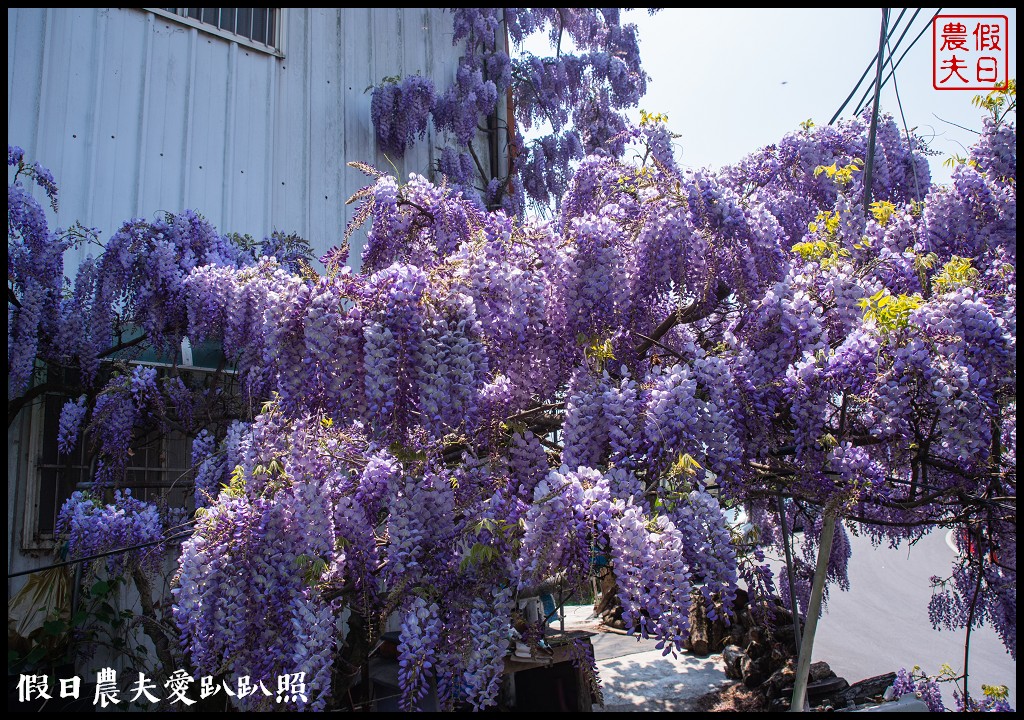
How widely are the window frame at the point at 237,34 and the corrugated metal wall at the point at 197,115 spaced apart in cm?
4

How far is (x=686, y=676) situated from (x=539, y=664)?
272 cm

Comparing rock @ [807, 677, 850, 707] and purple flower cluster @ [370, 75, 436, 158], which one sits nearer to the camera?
rock @ [807, 677, 850, 707]

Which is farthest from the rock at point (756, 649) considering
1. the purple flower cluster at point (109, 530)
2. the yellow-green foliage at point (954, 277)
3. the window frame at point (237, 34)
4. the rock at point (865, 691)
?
the window frame at point (237, 34)

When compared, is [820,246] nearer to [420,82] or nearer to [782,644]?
[782,644]

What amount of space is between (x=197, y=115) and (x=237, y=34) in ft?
3.08

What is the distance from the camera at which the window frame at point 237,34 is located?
611cm

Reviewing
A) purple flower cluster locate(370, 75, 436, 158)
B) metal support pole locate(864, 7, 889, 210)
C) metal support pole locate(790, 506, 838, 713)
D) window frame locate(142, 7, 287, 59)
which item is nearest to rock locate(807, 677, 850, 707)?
metal support pole locate(790, 506, 838, 713)

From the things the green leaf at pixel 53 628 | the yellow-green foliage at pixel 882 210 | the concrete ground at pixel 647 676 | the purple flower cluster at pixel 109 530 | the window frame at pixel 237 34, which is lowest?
the concrete ground at pixel 647 676

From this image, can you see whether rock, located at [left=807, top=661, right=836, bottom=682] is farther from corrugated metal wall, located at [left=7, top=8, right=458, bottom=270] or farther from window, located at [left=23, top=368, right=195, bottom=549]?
corrugated metal wall, located at [left=7, top=8, right=458, bottom=270]

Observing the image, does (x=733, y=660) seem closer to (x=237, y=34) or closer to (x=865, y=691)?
(x=865, y=691)

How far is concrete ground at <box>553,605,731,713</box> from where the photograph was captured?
6.38 metres

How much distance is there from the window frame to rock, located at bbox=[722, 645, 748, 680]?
709 centimetres

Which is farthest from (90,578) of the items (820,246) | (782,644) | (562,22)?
(562,22)

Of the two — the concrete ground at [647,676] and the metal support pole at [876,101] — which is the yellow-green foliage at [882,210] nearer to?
the metal support pole at [876,101]
